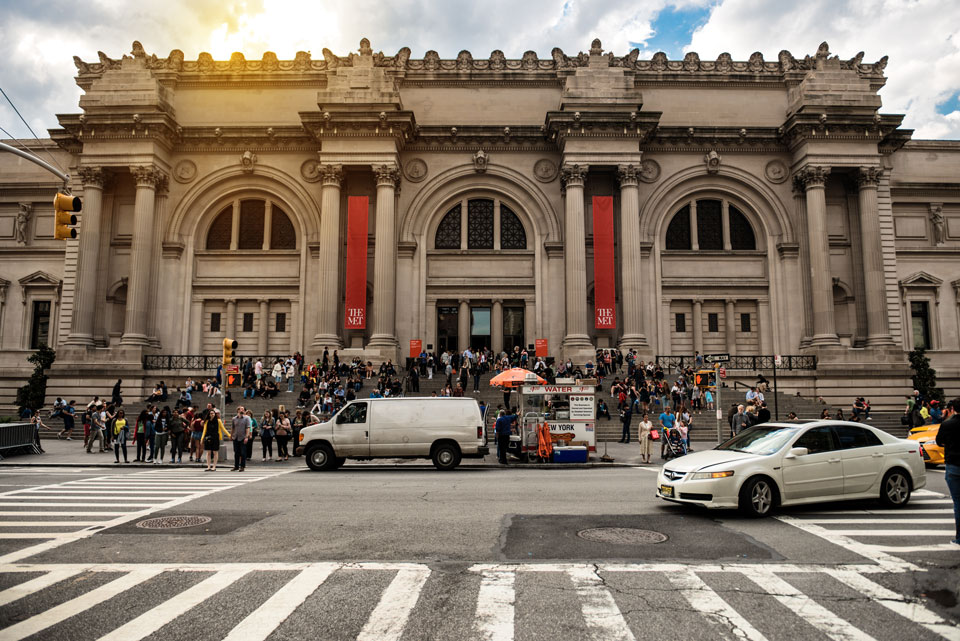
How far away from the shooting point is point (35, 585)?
648 cm

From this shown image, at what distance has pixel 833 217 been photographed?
130 feet

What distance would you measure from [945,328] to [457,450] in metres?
39.0

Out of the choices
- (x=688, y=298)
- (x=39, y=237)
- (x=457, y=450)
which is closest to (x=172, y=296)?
(x=39, y=237)

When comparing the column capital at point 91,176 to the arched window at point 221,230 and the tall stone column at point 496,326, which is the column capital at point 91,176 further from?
the tall stone column at point 496,326

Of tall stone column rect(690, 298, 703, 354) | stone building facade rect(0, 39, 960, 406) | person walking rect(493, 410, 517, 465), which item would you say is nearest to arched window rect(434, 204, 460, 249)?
stone building facade rect(0, 39, 960, 406)

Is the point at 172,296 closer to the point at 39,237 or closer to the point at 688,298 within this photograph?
the point at 39,237

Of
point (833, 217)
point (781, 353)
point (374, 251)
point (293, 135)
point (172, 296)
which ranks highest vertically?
point (293, 135)

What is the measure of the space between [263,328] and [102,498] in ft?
89.5

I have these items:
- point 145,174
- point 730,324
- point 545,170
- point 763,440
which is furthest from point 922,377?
point 145,174

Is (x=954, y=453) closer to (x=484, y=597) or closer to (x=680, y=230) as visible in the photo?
(x=484, y=597)

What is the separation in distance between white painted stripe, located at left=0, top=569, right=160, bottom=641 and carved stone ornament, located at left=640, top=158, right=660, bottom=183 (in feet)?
121

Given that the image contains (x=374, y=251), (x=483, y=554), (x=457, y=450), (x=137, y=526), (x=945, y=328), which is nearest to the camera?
(x=483, y=554)

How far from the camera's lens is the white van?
1819cm

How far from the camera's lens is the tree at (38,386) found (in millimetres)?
35125
